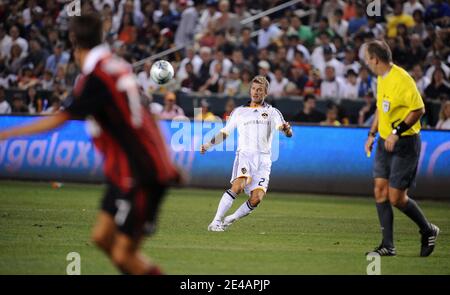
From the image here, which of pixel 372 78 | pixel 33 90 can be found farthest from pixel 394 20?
pixel 33 90

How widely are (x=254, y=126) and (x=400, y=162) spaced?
318cm

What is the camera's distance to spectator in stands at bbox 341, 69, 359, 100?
23281mm

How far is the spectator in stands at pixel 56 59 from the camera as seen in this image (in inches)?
1048

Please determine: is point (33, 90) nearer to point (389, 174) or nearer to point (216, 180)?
point (216, 180)

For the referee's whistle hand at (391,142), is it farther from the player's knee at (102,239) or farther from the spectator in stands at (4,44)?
the spectator in stands at (4,44)

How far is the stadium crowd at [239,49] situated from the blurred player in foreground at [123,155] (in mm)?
14421

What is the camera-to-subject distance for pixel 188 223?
14.8 m

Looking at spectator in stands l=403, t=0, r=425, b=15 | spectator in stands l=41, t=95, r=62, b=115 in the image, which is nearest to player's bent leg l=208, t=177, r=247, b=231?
spectator in stands l=41, t=95, r=62, b=115

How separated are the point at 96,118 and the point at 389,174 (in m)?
5.21

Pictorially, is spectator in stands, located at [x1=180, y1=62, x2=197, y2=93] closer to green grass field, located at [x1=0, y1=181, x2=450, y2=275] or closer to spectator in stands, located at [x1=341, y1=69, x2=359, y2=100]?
spectator in stands, located at [x1=341, y1=69, x2=359, y2=100]

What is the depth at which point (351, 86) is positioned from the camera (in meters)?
23.4

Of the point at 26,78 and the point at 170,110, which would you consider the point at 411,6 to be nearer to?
the point at 170,110

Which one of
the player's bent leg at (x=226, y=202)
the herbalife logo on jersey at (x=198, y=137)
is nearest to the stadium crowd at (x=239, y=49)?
the herbalife logo on jersey at (x=198, y=137)

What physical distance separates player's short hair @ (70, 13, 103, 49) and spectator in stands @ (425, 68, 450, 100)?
16.0m
